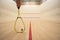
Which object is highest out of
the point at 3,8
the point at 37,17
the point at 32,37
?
the point at 3,8

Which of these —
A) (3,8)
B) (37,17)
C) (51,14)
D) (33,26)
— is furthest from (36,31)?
(3,8)

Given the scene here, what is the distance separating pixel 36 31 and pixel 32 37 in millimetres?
90

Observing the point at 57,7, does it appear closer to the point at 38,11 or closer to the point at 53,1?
the point at 53,1

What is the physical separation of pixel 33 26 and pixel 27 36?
0.15 metres

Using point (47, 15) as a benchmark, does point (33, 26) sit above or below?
below

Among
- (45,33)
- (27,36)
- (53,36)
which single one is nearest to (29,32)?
(27,36)

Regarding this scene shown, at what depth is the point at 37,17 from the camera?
1.16 m

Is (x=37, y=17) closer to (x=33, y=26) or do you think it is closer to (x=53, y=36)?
(x=33, y=26)

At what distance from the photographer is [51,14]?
1159 mm

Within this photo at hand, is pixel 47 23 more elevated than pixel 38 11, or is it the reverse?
pixel 38 11

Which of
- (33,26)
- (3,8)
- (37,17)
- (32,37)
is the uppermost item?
(3,8)

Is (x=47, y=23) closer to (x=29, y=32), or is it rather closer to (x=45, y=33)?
(x=45, y=33)

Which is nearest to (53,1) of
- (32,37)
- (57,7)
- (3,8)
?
(57,7)

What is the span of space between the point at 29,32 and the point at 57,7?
0.48 metres
